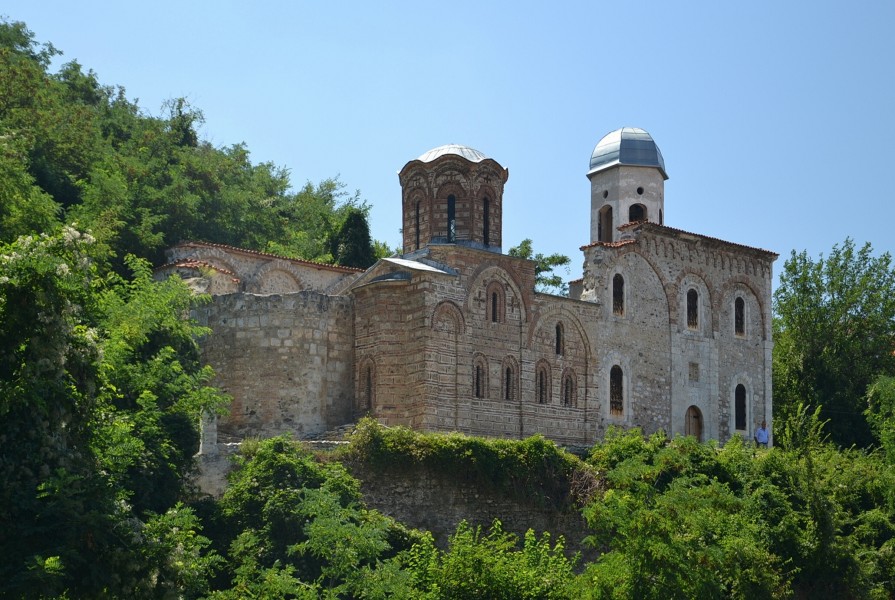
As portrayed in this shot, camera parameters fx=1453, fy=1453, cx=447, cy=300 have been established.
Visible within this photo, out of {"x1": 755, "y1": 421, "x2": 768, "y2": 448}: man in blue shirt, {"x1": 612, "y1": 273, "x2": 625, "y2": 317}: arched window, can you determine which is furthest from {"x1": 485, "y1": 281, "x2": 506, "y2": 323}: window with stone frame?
{"x1": 755, "y1": 421, "x2": 768, "y2": 448}: man in blue shirt

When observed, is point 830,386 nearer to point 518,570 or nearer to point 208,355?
point 208,355

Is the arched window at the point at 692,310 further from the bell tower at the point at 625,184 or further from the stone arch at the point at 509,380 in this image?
the stone arch at the point at 509,380

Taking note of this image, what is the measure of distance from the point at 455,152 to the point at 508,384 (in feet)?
15.9

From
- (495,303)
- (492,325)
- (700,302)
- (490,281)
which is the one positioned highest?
(700,302)

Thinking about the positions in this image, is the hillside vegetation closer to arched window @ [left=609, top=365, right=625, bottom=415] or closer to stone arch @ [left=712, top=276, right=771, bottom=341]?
stone arch @ [left=712, top=276, right=771, bottom=341]

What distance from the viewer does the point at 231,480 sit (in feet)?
74.7

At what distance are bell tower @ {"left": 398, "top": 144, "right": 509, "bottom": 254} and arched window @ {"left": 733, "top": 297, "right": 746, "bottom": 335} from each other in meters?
7.62

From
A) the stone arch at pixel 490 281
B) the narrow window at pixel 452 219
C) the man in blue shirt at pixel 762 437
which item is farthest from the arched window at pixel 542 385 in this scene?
the man in blue shirt at pixel 762 437

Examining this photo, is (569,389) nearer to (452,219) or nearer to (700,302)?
(452,219)

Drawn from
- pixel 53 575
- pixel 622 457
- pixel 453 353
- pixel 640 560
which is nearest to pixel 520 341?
pixel 453 353

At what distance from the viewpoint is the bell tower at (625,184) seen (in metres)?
34.2

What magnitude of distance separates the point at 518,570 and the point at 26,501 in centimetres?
715

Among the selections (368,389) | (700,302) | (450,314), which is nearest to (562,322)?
(450,314)

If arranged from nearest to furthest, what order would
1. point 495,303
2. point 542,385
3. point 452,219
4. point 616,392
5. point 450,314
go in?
point 450,314 → point 495,303 → point 452,219 → point 542,385 → point 616,392
